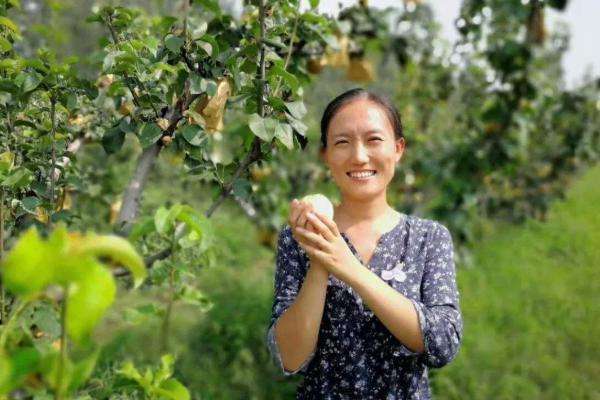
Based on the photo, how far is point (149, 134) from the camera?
2.93ft

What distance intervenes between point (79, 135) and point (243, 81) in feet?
1.62

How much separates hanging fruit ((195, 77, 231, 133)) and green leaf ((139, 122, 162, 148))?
0.08 meters

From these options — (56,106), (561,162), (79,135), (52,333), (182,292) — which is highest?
(561,162)

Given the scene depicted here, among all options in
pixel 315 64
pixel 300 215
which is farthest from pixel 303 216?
pixel 315 64

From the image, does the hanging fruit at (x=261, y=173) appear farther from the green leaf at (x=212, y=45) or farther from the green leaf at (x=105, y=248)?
the green leaf at (x=105, y=248)

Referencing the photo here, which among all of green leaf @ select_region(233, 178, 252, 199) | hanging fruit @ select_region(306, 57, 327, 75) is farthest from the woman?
hanging fruit @ select_region(306, 57, 327, 75)

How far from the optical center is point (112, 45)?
90 cm

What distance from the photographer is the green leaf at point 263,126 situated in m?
0.83

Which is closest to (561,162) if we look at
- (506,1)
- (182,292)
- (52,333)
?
(506,1)

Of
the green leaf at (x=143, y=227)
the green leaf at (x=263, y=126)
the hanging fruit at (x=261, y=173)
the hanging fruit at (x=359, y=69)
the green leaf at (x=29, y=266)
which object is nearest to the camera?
the green leaf at (x=29, y=266)

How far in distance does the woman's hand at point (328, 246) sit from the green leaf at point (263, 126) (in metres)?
0.17

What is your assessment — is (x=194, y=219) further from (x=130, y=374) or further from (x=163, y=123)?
(x=163, y=123)

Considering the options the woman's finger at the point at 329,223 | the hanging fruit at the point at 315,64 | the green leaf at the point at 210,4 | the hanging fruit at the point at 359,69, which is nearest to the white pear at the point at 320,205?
the woman's finger at the point at 329,223

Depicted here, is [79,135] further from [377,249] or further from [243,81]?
[377,249]
